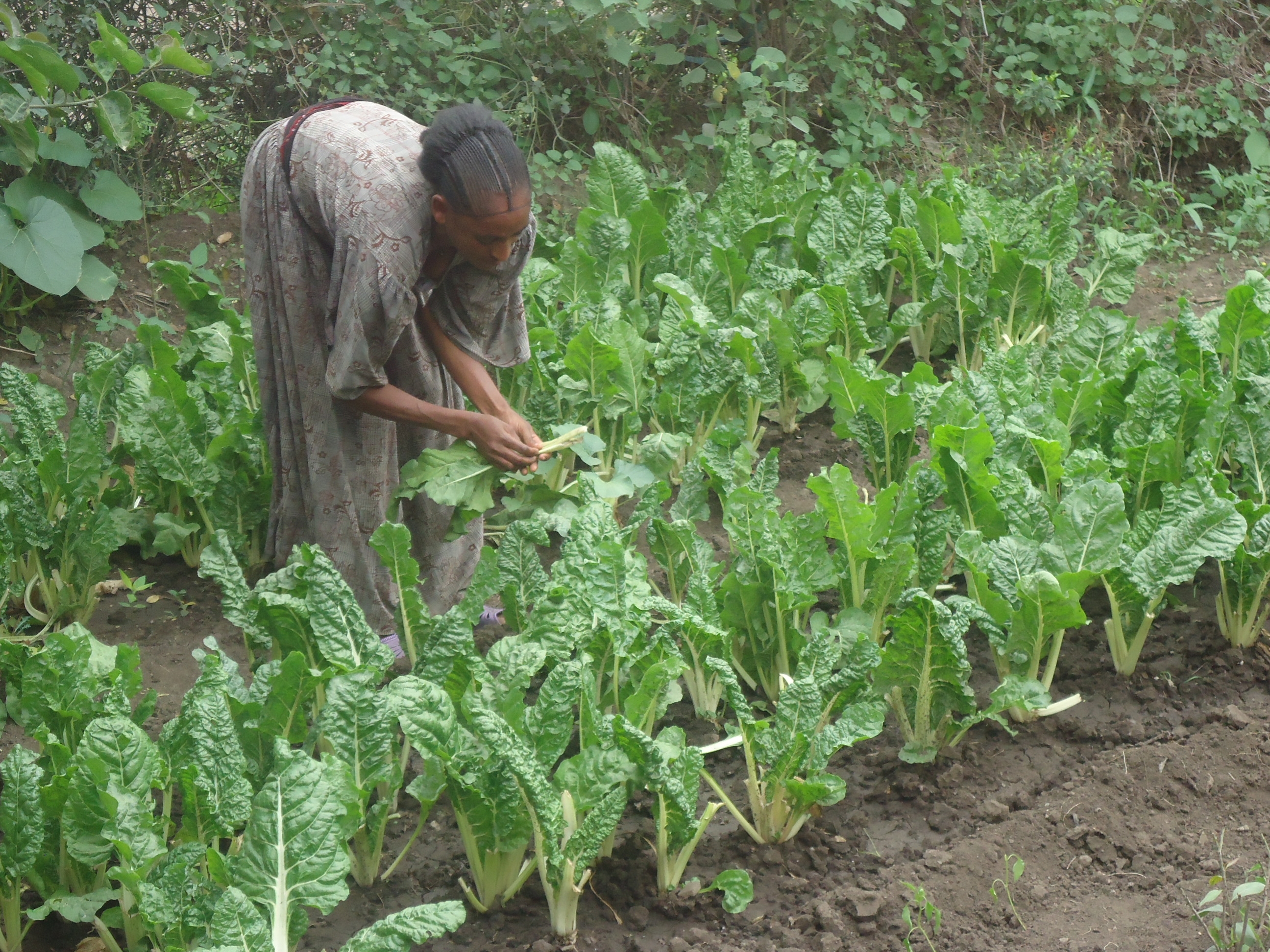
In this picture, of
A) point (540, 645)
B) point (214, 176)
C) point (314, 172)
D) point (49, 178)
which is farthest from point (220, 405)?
point (214, 176)

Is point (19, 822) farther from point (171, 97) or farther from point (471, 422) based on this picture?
point (171, 97)

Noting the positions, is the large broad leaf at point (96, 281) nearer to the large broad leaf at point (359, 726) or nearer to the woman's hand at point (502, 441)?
the woman's hand at point (502, 441)

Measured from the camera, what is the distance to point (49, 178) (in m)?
5.12

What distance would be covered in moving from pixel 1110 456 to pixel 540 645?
1.85 meters

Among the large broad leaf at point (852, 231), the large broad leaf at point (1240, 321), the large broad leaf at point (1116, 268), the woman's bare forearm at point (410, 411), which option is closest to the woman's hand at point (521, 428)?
the woman's bare forearm at point (410, 411)

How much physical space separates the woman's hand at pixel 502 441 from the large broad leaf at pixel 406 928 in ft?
3.98

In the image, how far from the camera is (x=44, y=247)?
4656 millimetres

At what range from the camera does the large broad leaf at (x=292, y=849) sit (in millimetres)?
2252

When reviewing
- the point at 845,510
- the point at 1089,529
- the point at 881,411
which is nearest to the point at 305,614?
the point at 845,510

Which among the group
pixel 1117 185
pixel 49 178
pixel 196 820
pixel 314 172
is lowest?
pixel 1117 185

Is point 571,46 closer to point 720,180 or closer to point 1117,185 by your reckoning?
point 720,180

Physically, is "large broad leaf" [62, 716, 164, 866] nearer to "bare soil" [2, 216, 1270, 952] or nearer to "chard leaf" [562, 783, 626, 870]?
"bare soil" [2, 216, 1270, 952]

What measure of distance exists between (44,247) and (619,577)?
9.75 ft

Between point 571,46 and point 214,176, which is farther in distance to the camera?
point 571,46
